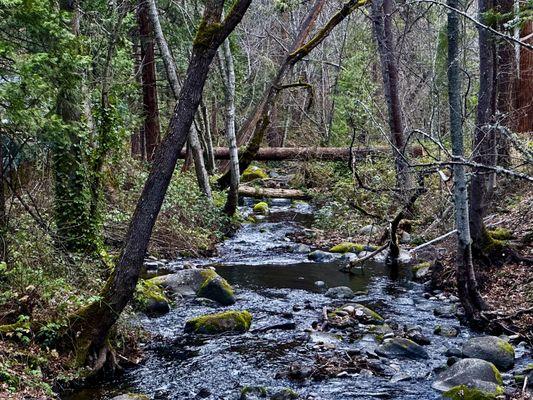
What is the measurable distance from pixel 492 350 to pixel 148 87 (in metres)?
13.9

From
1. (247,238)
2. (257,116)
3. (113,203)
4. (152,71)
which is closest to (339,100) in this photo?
(257,116)

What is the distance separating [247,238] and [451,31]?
348 inches

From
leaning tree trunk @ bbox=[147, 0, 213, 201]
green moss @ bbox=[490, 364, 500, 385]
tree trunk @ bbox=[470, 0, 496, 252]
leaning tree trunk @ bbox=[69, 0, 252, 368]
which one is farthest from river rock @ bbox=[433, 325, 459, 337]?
leaning tree trunk @ bbox=[147, 0, 213, 201]

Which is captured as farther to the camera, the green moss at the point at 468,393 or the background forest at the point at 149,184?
the background forest at the point at 149,184

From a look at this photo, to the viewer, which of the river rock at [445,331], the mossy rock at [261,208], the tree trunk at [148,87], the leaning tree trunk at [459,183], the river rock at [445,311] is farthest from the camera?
the mossy rock at [261,208]

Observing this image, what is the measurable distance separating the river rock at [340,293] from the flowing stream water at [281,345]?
0.54 ft

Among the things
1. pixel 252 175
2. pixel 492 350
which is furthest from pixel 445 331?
pixel 252 175

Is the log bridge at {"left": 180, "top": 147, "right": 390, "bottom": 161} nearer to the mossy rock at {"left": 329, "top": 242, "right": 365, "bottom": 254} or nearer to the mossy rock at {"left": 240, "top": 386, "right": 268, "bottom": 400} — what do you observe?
the mossy rock at {"left": 329, "top": 242, "right": 365, "bottom": 254}

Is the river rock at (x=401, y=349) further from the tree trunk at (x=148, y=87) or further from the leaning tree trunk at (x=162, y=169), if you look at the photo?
the tree trunk at (x=148, y=87)

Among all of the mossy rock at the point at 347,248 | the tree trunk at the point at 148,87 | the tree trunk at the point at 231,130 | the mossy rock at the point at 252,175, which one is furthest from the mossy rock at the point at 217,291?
the mossy rock at the point at 252,175

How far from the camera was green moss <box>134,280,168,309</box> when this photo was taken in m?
8.29

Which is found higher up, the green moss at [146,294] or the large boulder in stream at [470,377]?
the green moss at [146,294]

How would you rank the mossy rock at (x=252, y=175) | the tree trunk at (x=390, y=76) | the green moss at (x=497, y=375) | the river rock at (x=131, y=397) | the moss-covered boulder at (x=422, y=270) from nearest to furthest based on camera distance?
the river rock at (x=131, y=397) < the green moss at (x=497, y=375) < the moss-covered boulder at (x=422, y=270) < the tree trunk at (x=390, y=76) < the mossy rock at (x=252, y=175)

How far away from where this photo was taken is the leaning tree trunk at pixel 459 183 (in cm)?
778
